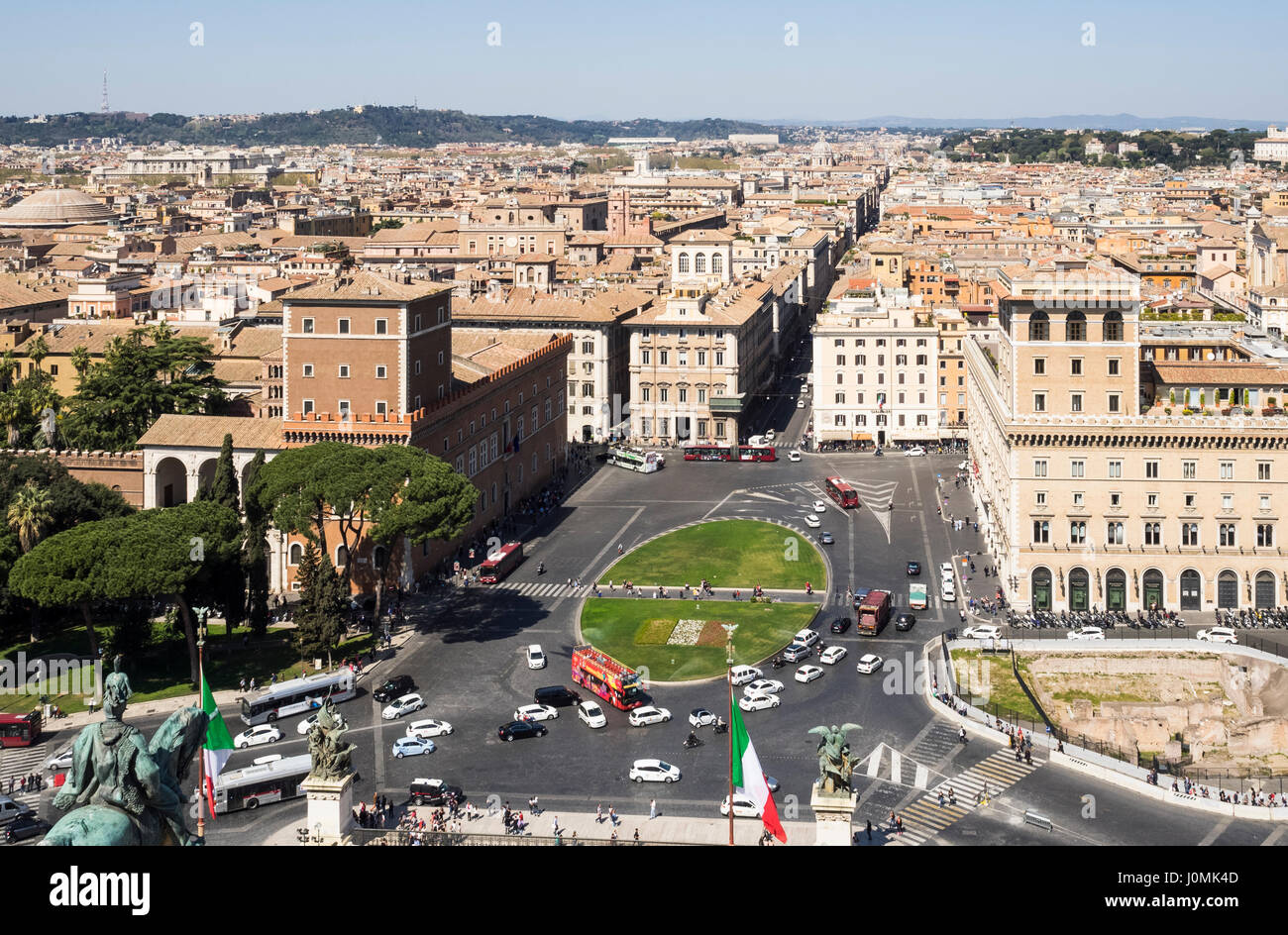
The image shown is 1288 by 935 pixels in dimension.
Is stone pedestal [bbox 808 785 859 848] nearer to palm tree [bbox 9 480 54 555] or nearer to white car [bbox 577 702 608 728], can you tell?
white car [bbox 577 702 608 728]

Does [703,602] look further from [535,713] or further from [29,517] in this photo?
[29,517]

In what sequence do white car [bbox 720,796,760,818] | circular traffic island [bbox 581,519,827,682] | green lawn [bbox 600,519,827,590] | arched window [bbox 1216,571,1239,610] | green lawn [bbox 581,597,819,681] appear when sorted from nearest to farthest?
white car [bbox 720,796,760,818]
green lawn [bbox 581,597,819,681]
circular traffic island [bbox 581,519,827,682]
arched window [bbox 1216,571,1239,610]
green lawn [bbox 600,519,827,590]

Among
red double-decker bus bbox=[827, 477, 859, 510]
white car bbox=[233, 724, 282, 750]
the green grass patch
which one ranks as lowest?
the green grass patch

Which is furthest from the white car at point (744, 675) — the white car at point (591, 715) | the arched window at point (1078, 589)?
the arched window at point (1078, 589)

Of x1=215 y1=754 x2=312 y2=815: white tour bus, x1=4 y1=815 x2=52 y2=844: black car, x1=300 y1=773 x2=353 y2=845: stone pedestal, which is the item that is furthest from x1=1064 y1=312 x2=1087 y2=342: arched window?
x1=4 y1=815 x2=52 y2=844: black car

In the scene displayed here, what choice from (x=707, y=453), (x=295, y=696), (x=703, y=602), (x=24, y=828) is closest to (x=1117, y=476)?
(x=703, y=602)

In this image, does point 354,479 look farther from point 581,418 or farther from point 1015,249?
point 1015,249
